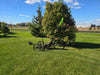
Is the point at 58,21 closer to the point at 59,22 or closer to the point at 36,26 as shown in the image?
the point at 59,22

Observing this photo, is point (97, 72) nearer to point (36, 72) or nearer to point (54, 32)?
point (36, 72)

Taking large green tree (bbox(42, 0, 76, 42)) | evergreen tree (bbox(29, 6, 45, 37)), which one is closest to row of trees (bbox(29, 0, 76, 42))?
large green tree (bbox(42, 0, 76, 42))

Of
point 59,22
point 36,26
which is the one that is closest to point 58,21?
point 59,22

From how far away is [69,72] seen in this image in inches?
264

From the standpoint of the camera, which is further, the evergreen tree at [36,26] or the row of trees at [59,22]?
the evergreen tree at [36,26]

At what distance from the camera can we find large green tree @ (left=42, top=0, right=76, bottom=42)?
52.4 ft

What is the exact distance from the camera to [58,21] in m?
16.4

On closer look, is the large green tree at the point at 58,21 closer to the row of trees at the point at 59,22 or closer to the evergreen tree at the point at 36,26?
the row of trees at the point at 59,22

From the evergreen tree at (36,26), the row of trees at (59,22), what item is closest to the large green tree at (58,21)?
the row of trees at (59,22)

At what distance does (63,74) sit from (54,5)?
13.5 m

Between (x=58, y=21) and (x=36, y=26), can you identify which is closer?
(x=58, y=21)

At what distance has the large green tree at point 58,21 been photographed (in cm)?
1598

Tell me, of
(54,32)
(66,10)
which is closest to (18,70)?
(54,32)

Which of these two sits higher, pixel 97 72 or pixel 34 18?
pixel 34 18
